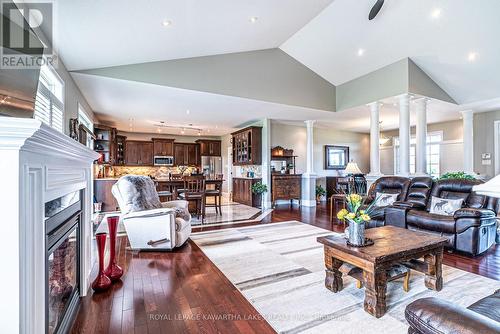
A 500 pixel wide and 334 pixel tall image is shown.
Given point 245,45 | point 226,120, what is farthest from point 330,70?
point 226,120

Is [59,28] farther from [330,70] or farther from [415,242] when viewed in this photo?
[330,70]

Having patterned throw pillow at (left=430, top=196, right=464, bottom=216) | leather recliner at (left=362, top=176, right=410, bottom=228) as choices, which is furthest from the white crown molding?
patterned throw pillow at (left=430, top=196, right=464, bottom=216)

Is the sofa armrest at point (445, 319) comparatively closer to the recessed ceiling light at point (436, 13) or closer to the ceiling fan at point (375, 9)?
the ceiling fan at point (375, 9)

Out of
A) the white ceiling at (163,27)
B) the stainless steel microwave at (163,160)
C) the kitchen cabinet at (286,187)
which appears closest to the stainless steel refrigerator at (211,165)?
the stainless steel microwave at (163,160)

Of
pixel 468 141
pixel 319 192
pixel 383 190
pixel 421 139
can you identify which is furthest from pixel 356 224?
pixel 319 192

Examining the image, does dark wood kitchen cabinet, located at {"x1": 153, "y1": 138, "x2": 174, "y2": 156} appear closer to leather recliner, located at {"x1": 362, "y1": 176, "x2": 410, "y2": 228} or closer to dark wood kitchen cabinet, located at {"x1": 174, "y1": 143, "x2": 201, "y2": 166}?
dark wood kitchen cabinet, located at {"x1": 174, "y1": 143, "x2": 201, "y2": 166}

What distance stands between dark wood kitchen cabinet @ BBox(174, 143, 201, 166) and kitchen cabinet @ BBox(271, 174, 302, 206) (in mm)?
4330

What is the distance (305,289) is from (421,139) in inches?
198

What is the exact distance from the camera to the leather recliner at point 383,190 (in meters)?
4.26

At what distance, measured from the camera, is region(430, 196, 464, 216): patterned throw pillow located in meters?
3.73

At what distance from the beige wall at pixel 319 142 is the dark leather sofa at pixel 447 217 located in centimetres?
411

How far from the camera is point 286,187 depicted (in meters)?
7.70

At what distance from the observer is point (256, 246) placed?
3699 mm

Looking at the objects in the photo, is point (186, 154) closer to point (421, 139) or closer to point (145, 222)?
point (145, 222)
